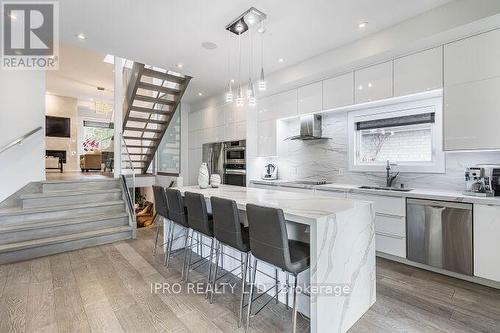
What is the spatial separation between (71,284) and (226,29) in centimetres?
333

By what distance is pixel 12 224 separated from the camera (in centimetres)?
351

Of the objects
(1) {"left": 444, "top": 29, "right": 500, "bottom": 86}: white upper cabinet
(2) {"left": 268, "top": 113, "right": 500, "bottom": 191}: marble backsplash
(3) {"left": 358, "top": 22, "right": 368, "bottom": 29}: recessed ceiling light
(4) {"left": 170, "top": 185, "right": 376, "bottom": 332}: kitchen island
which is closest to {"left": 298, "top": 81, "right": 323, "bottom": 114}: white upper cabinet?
(2) {"left": 268, "top": 113, "right": 500, "bottom": 191}: marble backsplash

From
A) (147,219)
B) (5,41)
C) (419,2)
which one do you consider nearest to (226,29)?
(419,2)

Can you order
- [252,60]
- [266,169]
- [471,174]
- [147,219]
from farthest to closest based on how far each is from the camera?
[147,219] → [266,169] → [252,60] → [471,174]

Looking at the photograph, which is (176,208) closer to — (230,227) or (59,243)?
(230,227)

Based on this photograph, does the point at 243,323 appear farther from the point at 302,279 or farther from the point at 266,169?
the point at 266,169

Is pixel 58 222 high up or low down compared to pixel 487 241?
down

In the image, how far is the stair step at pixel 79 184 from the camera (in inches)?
165

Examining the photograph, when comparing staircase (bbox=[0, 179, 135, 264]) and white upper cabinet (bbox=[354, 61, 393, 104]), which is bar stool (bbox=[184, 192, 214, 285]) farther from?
white upper cabinet (bbox=[354, 61, 393, 104])

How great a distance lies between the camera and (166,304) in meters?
2.19

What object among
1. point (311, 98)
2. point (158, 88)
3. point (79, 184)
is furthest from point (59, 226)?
point (311, 98)

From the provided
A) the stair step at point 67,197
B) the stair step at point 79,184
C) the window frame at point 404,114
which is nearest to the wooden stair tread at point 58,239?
the stair step at point 67,197

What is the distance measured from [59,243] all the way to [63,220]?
19.1 inches

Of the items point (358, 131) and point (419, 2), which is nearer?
point (419, 2)
